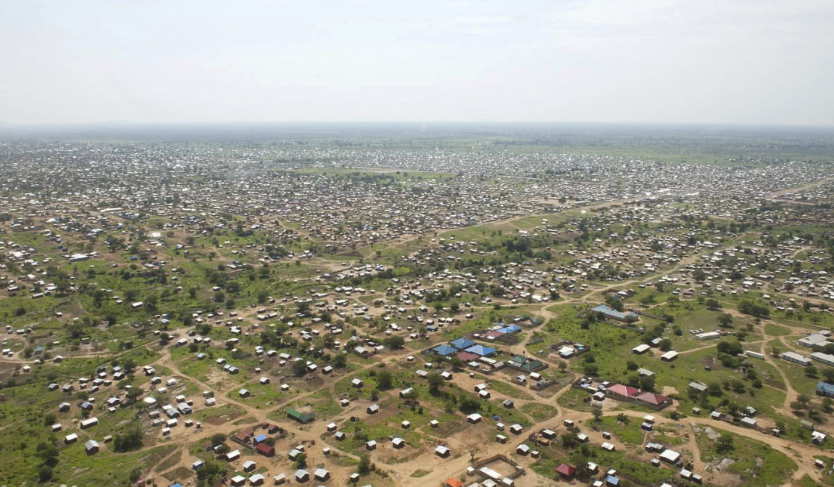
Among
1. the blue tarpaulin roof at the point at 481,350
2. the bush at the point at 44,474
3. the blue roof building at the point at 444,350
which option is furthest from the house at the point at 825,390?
the bush at the point at 44,474

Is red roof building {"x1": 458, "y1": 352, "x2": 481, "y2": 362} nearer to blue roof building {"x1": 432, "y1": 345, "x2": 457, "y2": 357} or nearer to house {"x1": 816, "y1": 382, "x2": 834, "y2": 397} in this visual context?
blue roof building {"x1": 432, "y1": 345, "x2": 457, "y2": 357}

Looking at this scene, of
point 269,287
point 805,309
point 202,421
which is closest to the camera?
point 202,421

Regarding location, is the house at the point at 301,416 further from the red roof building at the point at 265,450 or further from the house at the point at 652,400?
the house at the point at 652,400

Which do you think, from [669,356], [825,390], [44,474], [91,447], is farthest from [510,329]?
[44,474]

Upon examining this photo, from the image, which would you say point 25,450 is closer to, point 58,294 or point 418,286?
point 58,294

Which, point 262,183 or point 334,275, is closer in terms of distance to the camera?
point 334,275

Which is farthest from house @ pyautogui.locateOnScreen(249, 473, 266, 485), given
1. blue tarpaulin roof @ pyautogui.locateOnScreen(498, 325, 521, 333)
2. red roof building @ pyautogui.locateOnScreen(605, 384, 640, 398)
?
blue tarpaulin roof @ pyautogui.locateOnScreen(498, 325, 521, 333)

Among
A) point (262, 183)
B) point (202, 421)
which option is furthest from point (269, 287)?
point (262, 183)
